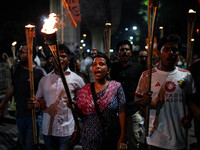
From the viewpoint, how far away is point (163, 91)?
2.73 m

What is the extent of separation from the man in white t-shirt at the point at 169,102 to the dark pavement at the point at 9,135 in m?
2.69

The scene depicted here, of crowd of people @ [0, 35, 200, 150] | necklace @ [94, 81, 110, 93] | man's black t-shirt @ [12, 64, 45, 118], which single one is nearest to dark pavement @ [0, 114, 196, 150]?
man's black t-shirt @ [12, 64, 45, 118]

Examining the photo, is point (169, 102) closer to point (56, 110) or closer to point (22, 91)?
point (56, 110)

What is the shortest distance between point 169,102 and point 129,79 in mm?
1317

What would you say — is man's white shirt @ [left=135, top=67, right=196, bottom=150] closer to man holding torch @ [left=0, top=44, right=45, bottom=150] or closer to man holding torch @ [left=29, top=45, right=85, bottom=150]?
man holding torch @ [left=29, top=45, right=85, bottom=150]

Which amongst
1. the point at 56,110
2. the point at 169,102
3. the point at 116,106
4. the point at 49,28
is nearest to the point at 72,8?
the point at 56,110

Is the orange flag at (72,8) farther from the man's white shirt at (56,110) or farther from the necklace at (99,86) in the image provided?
the necklace at (99,86)

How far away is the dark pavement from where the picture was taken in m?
4.93

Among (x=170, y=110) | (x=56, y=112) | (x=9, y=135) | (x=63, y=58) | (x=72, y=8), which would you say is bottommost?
(x=9, y=135)

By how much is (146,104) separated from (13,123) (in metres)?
5.83

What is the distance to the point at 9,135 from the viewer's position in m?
5.71

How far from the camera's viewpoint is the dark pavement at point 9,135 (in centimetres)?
493

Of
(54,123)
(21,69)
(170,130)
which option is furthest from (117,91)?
(21,69)

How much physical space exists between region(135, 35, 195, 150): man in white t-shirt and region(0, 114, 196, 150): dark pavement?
2690 millimetres
